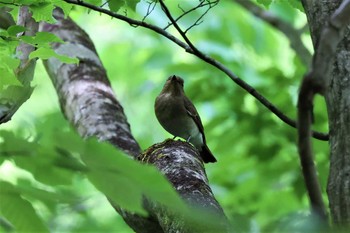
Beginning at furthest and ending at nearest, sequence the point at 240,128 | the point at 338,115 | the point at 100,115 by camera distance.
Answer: the point at 240,128 < the point at 100,115 < the point at 338,115

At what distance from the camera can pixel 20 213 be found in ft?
5.21

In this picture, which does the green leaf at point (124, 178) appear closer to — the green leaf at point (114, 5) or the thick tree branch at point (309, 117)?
the thick tree branch at point (309, 117)

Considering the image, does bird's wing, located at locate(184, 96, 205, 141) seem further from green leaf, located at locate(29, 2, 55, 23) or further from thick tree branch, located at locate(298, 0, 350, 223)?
thick tree branch, located at locate(298, 0, 350, 223)

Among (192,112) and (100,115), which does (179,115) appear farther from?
(100,115)

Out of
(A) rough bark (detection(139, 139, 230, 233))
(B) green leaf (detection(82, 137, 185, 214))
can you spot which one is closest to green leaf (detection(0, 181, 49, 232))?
(B) green leaf (detection(82, 137, 185, 214))

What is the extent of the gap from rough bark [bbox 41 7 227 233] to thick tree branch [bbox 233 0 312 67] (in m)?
1.69

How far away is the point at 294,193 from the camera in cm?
525

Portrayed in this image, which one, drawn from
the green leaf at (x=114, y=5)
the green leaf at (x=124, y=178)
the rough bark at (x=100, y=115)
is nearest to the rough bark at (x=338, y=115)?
the rough bark at (x=100, y=115)

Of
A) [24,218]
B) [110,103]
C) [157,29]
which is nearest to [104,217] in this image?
[110,103]

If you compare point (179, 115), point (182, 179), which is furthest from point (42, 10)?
point (179, 115)

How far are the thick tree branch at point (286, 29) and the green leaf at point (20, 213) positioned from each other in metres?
3.94

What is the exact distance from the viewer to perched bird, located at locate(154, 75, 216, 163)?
16.8 ft

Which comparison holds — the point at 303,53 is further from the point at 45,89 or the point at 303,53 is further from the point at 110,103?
the point at 45,89

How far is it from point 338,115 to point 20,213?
1.11 meters
